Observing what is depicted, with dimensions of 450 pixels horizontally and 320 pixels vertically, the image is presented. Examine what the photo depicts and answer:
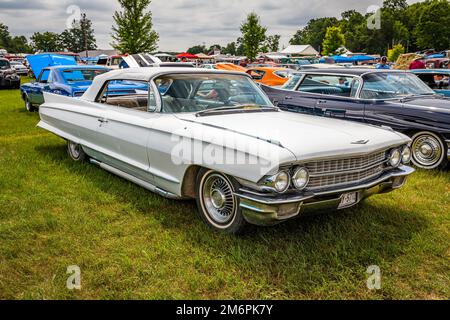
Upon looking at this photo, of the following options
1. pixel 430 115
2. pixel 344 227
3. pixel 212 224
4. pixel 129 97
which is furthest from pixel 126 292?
pixel 430 115

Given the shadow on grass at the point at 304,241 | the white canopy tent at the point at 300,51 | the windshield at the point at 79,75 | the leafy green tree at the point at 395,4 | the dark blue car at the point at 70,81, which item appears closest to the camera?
the shadow on grass at the point at 304,241

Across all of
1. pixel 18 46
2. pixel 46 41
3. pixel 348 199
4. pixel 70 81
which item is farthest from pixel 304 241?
pixel 18 46

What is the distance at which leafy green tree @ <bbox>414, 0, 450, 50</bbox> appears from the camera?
68938 millimetres

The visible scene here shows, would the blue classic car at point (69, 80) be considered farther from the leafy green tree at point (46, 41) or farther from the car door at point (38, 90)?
the leafy green tree at point (46, 41)

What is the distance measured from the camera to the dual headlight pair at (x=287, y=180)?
10.1 feet

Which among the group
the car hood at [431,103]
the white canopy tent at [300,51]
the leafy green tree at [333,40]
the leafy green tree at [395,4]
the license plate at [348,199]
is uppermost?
the leafy green tree at [395,4]

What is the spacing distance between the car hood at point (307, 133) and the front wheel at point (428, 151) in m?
2.16

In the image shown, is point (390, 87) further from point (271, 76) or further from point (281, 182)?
point (271, 76)

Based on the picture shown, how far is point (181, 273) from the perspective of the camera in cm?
305

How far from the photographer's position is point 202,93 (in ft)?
14.4

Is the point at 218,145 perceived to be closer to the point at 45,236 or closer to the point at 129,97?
the point at 45,236

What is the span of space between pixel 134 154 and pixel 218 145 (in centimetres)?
131

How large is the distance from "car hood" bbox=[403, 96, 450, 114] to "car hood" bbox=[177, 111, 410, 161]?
2.23m

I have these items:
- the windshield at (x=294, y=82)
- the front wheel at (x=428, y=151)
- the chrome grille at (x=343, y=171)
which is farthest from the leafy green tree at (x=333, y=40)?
the chrome grille at (x=343, y=171)
